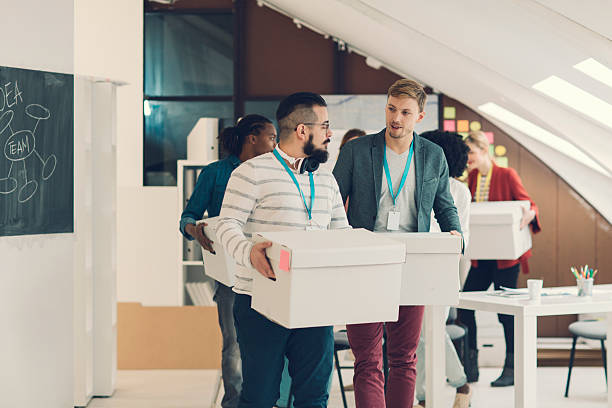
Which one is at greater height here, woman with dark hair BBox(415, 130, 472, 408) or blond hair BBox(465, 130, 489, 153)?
blond hair BBox(465, 130, 489, 153)

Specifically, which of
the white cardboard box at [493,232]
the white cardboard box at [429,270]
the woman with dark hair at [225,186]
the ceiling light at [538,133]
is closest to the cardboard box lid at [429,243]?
the white cardboard box at [429,270]

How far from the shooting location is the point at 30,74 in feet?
11.1

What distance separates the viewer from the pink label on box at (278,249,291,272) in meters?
1.88

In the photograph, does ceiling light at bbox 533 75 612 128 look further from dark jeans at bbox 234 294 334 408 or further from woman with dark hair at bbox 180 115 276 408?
dark jeans at bbox 234 294 334 408

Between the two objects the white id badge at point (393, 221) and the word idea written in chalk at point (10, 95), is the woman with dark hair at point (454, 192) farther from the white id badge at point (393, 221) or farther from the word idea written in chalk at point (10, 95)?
the word idea written in chalk at point (10, 95)

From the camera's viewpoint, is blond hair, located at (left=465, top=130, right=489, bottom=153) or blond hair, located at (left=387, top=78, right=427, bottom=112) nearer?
blond hair, located at (left=387, top=78, right=427, bottom=112)

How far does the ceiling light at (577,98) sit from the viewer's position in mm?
3197

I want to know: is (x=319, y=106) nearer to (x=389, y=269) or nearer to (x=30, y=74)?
(x=389, y=269)

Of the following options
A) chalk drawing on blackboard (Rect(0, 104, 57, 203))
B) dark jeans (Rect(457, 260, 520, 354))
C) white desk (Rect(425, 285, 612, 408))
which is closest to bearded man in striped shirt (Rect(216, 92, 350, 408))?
white desk (Rect(425, 285, 612, 408))

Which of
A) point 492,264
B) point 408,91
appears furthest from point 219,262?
point 492,264

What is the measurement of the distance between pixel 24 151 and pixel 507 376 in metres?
2.91

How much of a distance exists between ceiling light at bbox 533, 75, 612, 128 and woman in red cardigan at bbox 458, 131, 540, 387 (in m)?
0.85

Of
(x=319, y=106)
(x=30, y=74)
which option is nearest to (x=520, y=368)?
(x=319, y=106)

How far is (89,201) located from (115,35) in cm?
191
